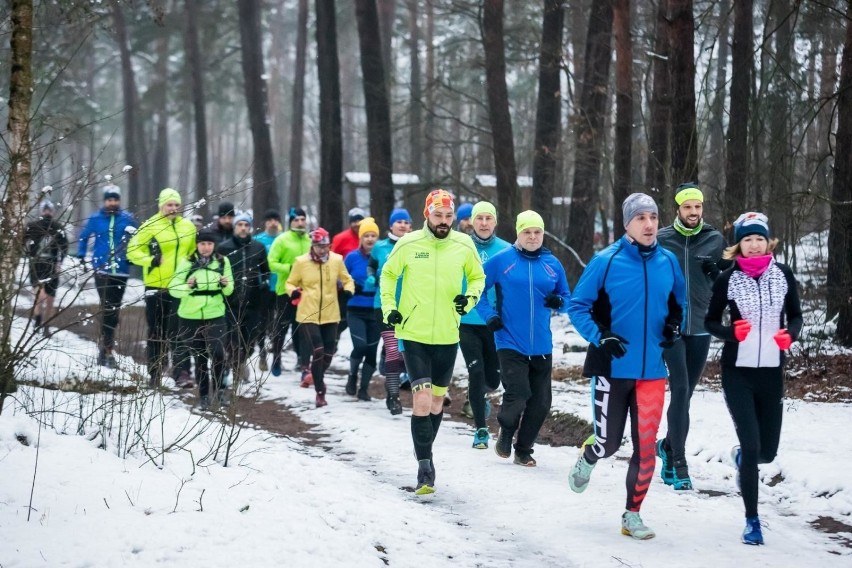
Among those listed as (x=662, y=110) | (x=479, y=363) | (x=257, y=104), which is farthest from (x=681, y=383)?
(x=257, y=104)

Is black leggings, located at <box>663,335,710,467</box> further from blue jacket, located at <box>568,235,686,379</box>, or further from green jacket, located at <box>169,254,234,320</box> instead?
green jacket, located at <box>169,254,234,320</box>

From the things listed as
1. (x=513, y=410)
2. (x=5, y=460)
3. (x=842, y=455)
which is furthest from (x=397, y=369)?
(x=5, y=460)

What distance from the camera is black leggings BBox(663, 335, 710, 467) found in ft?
26.0

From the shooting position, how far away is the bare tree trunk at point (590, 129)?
736 inches

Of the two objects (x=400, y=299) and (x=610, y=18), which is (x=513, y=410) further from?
(x=610, y=18)

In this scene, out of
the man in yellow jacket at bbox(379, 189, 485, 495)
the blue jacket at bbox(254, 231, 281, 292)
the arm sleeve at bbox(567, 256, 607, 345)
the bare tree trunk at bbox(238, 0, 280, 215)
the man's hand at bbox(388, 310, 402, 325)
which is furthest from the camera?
the bare tree trunk at bbox(238, 0, 280, 215)

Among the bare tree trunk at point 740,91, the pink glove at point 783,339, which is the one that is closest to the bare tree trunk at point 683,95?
the bare tree trunk at point 740,91

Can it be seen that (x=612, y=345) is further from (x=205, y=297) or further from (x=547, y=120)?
(x=547, y=120)

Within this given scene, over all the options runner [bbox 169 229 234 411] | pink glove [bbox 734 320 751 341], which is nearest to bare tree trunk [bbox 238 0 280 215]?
runner [bbox 169 229 234 411]

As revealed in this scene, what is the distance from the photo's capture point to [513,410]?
8.88m

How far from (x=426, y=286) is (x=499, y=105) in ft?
40.4

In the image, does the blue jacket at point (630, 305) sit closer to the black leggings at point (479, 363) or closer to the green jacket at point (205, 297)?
the black leggings at point (479, 363)

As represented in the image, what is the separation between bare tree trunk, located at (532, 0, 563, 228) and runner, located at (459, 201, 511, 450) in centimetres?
1035

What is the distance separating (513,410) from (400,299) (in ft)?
5.02
